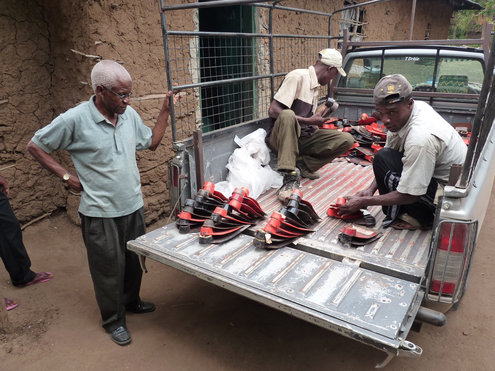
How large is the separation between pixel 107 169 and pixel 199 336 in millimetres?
1367

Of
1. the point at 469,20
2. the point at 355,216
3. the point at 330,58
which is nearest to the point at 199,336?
the point at 355,216

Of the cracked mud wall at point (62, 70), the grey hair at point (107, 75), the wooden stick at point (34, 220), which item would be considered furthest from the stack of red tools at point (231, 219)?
the wooden stick at point (34, 220)

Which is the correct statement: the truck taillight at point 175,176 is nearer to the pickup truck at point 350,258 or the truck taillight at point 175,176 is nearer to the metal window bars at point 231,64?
the pickup truck at point 350,258

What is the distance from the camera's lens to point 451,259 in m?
1.87

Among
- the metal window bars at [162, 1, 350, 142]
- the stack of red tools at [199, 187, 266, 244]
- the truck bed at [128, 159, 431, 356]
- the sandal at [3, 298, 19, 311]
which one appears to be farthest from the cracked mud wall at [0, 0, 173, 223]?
the truck bed at [128, 159, 431, 356]

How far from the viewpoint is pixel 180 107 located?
13.6ft

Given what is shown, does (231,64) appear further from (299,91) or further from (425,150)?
(425,150)

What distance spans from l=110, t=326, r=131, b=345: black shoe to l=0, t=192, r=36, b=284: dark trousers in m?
1.16

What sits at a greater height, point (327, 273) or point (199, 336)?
point (327, 273)

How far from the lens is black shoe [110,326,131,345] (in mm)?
2617

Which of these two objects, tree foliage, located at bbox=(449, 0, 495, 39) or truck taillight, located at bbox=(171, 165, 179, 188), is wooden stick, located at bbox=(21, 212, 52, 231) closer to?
truck taillight, located at bbox=(171, 165, 179, 188)

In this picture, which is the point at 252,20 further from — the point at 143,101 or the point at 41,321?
the point at 41,321

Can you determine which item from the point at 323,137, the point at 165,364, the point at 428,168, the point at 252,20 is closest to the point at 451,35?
the point at 252,20

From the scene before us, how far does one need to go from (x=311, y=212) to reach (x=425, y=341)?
4.03 ft
